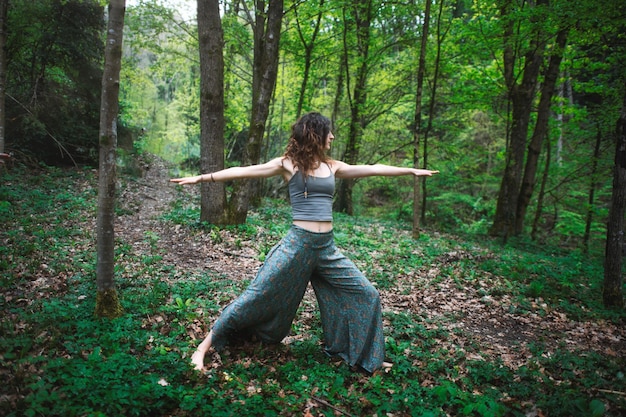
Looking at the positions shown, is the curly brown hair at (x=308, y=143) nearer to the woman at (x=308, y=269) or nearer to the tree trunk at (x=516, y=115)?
the woman at (x=308, y=269)

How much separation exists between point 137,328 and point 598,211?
48.1 ft

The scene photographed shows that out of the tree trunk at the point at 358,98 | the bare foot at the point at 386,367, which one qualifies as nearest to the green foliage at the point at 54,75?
the tree trunk at the point at 358,98

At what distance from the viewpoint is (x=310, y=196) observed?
3771 mm

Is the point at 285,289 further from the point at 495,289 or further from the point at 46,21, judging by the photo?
the point at 46,21

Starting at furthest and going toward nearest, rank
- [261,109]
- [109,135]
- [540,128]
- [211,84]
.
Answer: [540,128] → [261,109] → [211,84] → [109,135]

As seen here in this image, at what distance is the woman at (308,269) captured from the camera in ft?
12.3

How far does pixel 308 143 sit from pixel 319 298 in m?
1.73

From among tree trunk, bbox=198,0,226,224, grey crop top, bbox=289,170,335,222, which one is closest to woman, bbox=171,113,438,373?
grey crop top, bbox=289,170,335,222

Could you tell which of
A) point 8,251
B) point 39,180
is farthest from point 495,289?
point 39,180

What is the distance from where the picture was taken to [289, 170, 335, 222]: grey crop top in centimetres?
375

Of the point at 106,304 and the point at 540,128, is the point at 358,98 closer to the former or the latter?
the point at 540,128

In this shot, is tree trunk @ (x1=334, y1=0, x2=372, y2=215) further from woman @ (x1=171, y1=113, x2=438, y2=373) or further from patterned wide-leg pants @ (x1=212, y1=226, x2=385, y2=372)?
patterned wide-leg pants @ (x1=212, y1=226, x2=385, y2=372)

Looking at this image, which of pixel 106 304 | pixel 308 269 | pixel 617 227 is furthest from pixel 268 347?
pixel 617 227

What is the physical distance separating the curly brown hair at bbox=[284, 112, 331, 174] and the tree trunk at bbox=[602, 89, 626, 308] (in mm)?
5118
